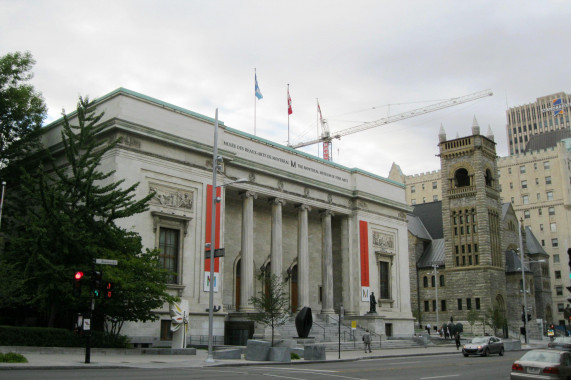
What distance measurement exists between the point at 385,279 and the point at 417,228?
4662cm

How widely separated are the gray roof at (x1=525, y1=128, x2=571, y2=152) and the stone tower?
58605mm

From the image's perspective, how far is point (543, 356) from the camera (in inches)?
731

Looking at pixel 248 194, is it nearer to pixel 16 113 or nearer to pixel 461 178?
pixel 16 113

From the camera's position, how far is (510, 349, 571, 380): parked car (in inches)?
696

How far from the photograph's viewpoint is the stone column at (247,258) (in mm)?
47463

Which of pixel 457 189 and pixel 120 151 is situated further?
pixel 457 189

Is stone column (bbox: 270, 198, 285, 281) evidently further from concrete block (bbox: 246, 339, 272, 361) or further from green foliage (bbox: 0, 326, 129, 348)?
green foliage (bbox: 0, 326, 129, 348)

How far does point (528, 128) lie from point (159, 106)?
6285 inches

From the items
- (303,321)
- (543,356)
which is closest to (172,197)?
(303,321)

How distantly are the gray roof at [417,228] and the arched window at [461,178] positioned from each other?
10.8 meters

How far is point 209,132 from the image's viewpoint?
46531 mm

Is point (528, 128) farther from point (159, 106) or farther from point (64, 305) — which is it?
point (64, 305)

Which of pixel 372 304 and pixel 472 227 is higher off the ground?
pixel 472 227

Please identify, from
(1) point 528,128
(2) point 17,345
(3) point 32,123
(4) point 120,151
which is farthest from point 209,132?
(1) point 528,128
